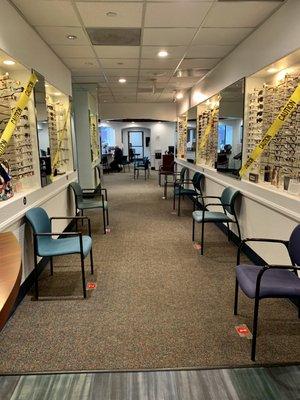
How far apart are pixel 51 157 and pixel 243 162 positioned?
2.73m

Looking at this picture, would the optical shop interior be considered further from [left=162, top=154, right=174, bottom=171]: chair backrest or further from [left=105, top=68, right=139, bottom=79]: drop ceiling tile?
[left=162, top=154, right=174, bottom=171]: chair backrest

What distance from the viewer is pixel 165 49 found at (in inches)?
170

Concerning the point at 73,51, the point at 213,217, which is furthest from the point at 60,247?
the point at 73,51

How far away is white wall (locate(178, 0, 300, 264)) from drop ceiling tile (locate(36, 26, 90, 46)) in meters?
2.09

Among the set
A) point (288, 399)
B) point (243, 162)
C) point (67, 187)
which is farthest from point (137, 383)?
point (67, 187)

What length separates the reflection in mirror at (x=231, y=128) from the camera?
4.19 m

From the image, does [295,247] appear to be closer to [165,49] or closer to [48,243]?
[48,243]

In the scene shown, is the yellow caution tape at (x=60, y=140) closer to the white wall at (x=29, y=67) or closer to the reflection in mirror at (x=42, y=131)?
the white wall at (x=29, y=67)

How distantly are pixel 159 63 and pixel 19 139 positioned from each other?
2937 mm

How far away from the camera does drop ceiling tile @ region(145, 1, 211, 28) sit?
290 centimetres

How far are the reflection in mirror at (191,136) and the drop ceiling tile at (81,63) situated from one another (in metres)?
2.79

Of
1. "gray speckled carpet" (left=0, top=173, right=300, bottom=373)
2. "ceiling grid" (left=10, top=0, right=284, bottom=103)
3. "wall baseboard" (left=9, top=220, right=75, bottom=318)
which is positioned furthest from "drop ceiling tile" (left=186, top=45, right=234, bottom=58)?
"wall baseboard" (left=9, top=220, right=75, bottom=318)

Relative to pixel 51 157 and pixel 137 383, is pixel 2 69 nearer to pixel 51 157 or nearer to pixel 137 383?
pixel 51 157

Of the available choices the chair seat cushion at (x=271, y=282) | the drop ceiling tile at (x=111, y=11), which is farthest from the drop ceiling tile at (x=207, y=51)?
the chair seat cushion at (x=271, y=282)
